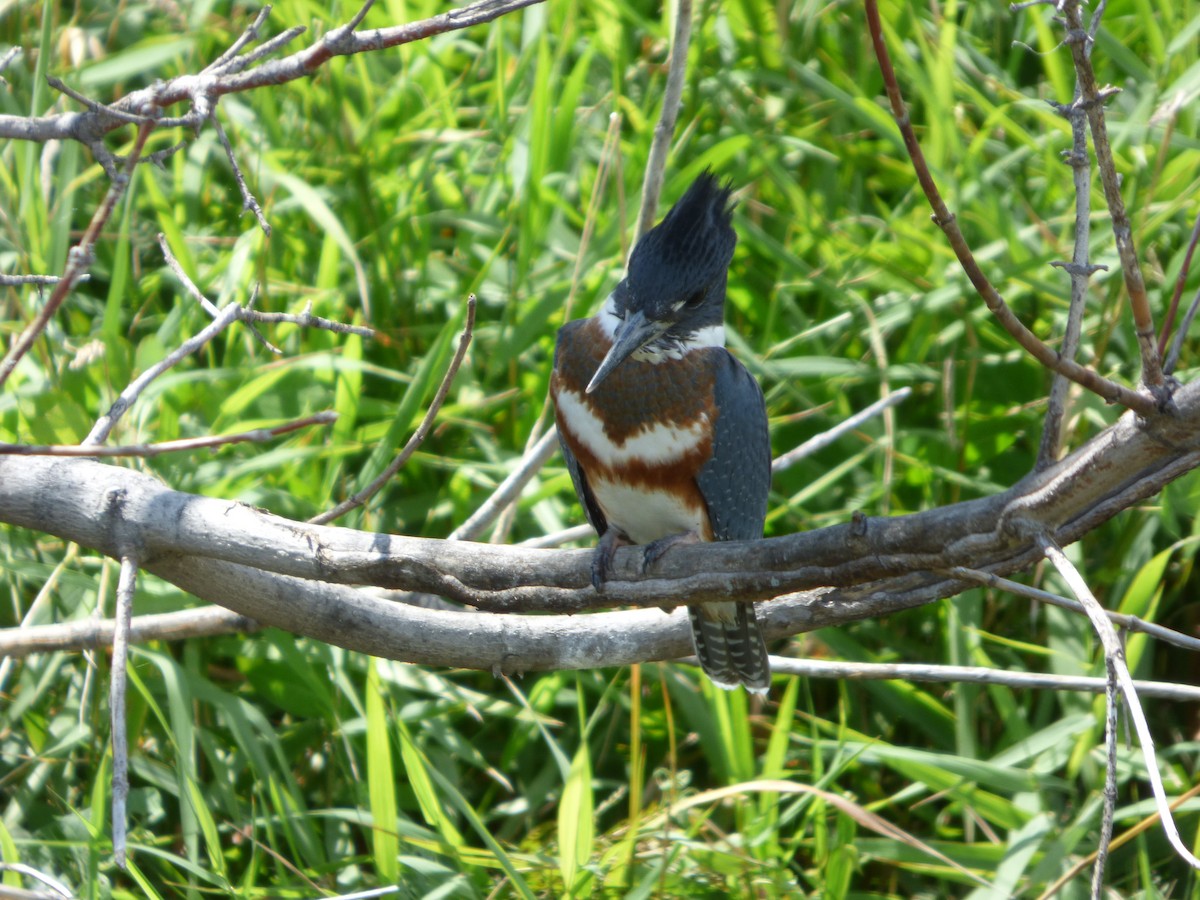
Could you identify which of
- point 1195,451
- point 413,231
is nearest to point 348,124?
point 413,231

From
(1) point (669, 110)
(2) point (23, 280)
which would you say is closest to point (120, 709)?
(2) point (23, 280)

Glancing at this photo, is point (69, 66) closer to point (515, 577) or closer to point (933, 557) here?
point (515, 577)

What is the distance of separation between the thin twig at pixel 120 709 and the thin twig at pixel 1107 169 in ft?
4.00

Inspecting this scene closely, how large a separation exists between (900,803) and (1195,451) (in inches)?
69.9

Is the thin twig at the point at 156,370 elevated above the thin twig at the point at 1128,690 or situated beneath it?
elevated above

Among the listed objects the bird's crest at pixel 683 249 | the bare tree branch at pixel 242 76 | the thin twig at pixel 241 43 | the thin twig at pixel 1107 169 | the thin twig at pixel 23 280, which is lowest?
the thin twig at pixel 1107 169

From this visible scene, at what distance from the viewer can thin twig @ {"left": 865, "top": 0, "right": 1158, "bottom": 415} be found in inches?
41.9

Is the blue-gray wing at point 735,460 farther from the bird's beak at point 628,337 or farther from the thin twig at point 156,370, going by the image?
the thin twig at point 156,370

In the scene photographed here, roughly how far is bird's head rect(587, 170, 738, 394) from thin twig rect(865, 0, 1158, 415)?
1.14m

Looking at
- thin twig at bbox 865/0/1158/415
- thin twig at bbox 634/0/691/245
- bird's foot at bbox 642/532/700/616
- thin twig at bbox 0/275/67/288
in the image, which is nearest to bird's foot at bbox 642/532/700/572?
bird's foot at bbox 642/532/700/616

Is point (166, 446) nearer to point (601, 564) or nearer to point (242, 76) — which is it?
point (242, 76)

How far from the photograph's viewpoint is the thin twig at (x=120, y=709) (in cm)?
139

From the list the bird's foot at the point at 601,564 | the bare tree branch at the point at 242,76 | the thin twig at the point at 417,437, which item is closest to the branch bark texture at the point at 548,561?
the bird's foot at the point at 601,564

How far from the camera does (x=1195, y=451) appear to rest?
1313 millimetres
